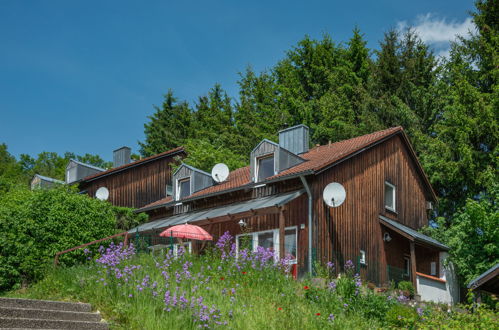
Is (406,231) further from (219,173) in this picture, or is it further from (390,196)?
(219,173)

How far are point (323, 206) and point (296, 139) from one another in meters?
4.84

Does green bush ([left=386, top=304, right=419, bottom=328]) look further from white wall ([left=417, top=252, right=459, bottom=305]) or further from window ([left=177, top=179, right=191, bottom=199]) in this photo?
window ([left=177, top=179, right=191, bottom=199])

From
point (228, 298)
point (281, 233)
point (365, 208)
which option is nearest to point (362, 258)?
point (365, 208)

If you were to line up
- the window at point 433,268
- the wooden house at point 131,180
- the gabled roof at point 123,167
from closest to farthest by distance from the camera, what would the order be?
1. the window at point 433,268
2. the gabled roof at point 123,167
3. the wooden house at point 131,180

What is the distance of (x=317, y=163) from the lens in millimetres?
19797

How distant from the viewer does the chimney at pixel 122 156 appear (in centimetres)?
3156

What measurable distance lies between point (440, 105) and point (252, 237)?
14.4m

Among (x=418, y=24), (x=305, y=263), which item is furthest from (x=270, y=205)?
(x=418, y=24)

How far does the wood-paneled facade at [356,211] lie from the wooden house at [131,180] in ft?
11.6

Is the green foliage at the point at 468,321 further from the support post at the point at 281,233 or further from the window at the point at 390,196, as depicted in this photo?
the window at the point at 390,196

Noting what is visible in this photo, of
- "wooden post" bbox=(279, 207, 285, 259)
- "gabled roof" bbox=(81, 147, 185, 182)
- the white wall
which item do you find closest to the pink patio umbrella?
"wooden post" bbox=(279, 207, 285, 259)

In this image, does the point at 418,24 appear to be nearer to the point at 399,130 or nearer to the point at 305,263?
the point at 399,130

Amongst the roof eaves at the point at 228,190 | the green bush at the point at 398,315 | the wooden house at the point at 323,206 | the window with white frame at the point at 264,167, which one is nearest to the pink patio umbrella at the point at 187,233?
the wooden house at the point at 323,206

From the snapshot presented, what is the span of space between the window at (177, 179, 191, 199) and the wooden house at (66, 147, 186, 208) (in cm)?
360
